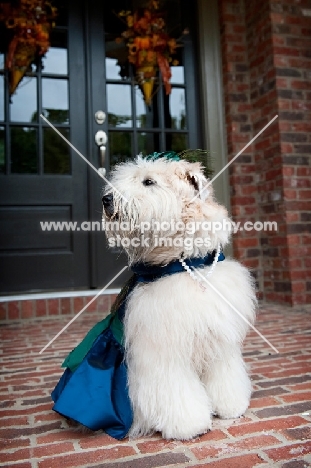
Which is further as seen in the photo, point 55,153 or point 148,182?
point 55,153

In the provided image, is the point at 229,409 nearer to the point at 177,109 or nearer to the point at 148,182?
the point at 148,182

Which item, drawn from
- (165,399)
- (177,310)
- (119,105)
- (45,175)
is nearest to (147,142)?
(119,105)

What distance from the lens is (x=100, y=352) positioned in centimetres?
168

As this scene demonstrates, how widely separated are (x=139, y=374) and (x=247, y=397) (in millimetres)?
493

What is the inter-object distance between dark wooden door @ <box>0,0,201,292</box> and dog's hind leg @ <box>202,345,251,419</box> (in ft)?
7.87

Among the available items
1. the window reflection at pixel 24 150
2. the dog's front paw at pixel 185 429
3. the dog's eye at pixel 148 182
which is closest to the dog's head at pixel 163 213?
the dog's eye at pixel 148 182

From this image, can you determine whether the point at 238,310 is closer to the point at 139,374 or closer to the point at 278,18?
the point at 139,374

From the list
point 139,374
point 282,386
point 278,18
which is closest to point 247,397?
point 282,386

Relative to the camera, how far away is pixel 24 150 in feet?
13.1

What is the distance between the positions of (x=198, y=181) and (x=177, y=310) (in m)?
0.49

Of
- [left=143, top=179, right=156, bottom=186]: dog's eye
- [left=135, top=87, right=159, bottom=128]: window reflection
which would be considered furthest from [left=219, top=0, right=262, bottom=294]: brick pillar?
[left=143, top=179, right=156, bottom=186]: dog's eye

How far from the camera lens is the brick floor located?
1.35m

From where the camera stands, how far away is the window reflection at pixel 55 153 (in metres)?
4.03

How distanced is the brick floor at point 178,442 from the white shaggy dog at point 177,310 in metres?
0.08
